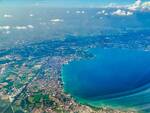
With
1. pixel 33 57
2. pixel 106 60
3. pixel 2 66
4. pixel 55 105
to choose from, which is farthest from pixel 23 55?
Answer: pixel 55 105

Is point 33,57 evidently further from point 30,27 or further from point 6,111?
point 30,27

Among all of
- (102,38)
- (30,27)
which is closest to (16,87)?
(102,38)

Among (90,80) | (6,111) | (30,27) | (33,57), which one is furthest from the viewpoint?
(30,27)

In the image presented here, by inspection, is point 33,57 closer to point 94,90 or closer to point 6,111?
point 94,90

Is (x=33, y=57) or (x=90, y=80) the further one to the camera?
(x=33, y=57)

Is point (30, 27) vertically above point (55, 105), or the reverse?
point (55, 105)

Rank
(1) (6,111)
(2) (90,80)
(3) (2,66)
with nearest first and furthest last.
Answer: (1) (6,111)
(2) (90,80)
(3) (2,66)
